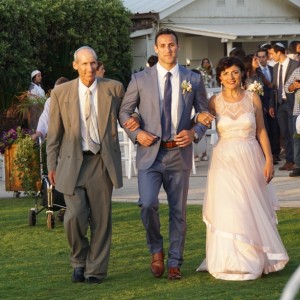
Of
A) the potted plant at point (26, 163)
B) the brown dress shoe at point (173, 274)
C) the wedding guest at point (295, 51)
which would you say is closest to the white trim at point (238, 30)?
the wedding guest at point (295, 51)

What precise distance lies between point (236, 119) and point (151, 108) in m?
0.83

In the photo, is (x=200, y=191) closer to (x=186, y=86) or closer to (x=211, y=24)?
(x=186, y=86)

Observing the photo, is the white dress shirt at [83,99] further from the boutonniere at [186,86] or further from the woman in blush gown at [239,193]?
the woman in blush gown at [239,193]

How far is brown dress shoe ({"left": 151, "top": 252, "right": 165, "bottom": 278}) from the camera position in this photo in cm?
971

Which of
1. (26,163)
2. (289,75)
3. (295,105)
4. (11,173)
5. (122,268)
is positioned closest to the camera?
(122,268)

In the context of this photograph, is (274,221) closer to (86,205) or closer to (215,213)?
(215,213)

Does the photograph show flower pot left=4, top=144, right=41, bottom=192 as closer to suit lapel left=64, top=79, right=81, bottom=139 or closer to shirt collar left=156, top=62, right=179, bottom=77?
suit lapel left=64, top=79, right=81, bottom=139

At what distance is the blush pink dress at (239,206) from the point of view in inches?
379

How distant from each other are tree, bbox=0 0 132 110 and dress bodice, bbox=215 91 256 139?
49.6 ft

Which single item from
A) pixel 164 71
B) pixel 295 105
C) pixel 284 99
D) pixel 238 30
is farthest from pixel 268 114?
pixel 238 30

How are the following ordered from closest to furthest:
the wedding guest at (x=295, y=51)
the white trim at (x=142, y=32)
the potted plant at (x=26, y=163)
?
the potted plant at (x=26, y=163) < the wedding guest at (x=295, y=51) < the white trim at (x=142, y=32)

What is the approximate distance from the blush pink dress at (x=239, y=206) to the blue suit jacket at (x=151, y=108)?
16.2 inches

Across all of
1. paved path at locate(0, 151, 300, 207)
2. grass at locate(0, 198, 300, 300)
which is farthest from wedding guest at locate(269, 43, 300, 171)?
grass at locate(0, 198, 300, 300)

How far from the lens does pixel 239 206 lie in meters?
9.73
